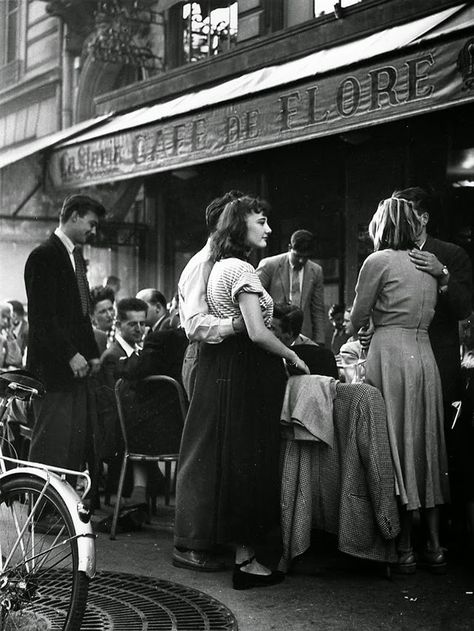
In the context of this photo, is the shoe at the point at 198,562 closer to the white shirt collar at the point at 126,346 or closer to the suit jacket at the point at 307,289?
the white shirt collar at the point at 126,346

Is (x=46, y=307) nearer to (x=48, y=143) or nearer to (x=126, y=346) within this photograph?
(x=126, y=346)

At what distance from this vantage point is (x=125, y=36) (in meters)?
14.6

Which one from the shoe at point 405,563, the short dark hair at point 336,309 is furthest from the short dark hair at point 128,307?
the short dark hair at point 336,309

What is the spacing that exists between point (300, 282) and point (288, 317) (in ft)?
11.6

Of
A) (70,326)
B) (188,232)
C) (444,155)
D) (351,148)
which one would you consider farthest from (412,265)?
(188,232)

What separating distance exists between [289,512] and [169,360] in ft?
5.45

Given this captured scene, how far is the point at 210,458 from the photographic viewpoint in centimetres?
518

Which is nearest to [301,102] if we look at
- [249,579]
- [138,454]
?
[138,454]

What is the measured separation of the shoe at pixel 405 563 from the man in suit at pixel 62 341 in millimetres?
2233

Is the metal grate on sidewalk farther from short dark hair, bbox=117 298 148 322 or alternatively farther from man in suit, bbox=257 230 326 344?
man in suit, bbox=257 230 326 344

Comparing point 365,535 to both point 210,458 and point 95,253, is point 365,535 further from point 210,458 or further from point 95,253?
point 95,253

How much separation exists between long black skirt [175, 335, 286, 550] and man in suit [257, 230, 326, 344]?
3966 millimetres

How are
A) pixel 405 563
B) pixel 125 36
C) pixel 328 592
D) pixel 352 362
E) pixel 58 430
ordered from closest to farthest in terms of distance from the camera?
pixel 328 592, pixel 405 563, pixel 58 430, pixel 352 362, pixel 125 36

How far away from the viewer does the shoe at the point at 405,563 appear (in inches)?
204
